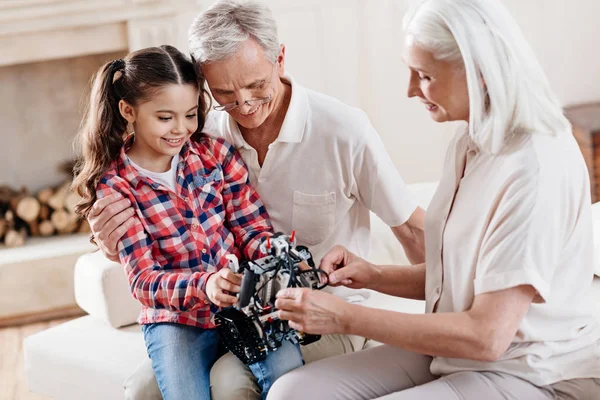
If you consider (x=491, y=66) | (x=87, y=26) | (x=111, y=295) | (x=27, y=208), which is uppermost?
(x=491, y=66)

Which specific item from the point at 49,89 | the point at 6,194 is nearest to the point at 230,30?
the point at 49,89

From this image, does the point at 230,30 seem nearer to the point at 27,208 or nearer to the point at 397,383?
the point at 397,383

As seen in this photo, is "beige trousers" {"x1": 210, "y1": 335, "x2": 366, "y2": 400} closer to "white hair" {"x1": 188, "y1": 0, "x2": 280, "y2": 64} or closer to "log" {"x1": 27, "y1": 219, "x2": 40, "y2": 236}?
"white hair" {"x1": 188, "y1": 0, "x2": 280, "y2": 64}

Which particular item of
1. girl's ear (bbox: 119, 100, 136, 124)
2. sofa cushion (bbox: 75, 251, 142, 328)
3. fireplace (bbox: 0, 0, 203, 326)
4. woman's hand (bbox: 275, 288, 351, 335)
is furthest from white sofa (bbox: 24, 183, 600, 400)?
fireplace (bbox: 0, 0, 203, 326)

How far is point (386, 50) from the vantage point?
12.5 ft

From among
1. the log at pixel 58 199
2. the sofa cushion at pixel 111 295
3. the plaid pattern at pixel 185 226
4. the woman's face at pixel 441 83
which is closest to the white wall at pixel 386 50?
the log at pixel 58 199

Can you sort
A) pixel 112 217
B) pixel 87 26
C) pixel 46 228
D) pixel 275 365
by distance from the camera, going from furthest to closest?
pixel 46 228
pixel 87 26
pixel 112 217
pixel 275 365

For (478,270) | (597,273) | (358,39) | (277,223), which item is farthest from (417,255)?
(358,39)

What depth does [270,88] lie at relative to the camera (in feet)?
6.20

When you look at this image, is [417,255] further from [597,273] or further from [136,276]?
[136,276]

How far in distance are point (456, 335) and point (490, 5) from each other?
0.58m

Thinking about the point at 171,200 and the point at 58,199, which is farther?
the point at 58,199

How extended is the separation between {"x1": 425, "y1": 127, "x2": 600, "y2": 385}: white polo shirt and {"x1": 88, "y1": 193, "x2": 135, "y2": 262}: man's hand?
0.68m

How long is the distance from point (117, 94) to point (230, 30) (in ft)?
1.03
